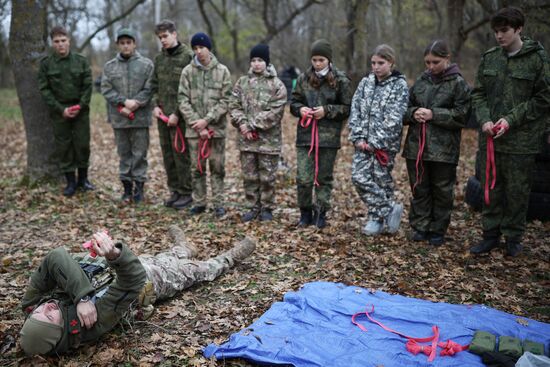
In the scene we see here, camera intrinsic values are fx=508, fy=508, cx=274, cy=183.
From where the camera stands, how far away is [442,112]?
18.7ft

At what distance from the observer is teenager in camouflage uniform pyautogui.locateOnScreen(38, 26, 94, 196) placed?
25.7 ft

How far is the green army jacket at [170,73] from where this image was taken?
7.43 meters

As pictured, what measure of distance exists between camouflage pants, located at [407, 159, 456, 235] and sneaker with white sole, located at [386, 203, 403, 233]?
157 mm

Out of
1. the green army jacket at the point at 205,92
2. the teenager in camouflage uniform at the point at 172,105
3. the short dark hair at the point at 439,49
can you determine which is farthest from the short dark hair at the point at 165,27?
the short dark hair at the point at 439,49

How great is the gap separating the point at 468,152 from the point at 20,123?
47.7 ft

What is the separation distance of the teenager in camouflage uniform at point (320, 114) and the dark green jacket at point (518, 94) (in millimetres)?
1635

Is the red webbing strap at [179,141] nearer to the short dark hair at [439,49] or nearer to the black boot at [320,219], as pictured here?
the black boot at [320,219]

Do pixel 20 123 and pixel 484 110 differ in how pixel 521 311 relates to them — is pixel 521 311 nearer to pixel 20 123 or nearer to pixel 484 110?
pixel 484 110

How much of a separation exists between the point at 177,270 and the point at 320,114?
2.68 m

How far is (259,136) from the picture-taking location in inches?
268

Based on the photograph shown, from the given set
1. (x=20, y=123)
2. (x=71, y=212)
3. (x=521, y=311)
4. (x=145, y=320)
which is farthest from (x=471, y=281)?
(x=20, y=123)

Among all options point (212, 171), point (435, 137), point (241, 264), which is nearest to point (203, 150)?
point (212, 171)

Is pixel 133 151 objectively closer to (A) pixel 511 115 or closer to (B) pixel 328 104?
(B) pixel 328 104

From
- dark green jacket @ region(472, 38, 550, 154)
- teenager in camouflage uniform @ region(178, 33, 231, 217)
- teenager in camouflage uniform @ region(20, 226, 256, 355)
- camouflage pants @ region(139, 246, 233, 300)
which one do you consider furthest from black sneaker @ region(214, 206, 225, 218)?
dark green jacket @ region(472, 38, 550, 154)
